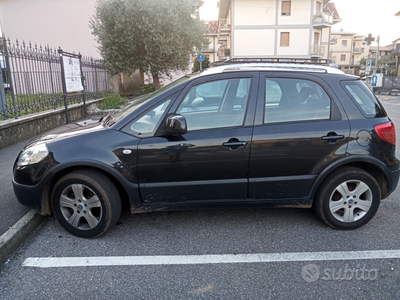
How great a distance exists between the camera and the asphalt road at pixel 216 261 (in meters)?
2.53

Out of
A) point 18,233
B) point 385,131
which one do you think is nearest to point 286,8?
point 385,131

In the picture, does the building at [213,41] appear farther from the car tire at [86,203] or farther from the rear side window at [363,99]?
the car tire at [86,203]

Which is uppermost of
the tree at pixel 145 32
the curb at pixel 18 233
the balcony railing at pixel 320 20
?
the balcony railing at pixel 320 20

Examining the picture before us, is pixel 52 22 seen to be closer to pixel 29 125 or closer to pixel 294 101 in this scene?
pixel 29 125

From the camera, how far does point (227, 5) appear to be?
40.5m

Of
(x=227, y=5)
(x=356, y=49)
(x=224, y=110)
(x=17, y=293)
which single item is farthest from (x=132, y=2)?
(x=356, y=49)

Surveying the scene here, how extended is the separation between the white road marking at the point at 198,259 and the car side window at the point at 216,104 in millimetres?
1249

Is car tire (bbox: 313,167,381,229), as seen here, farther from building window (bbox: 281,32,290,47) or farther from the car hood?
building window (bbox: 281,32,290,47)

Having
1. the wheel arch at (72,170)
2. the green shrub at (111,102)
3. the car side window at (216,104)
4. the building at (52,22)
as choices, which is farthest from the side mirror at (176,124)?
the building at (52,22)

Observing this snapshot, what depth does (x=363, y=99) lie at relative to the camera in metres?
3.41

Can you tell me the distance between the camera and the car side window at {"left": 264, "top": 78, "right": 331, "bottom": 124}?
130 inches

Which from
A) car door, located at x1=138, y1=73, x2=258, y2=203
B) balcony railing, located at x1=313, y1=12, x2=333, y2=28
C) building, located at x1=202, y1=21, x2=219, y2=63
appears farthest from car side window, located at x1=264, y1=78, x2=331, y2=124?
building, located at x1=202, y1=21, x2=219, y2=63

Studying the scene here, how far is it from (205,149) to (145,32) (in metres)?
13.3

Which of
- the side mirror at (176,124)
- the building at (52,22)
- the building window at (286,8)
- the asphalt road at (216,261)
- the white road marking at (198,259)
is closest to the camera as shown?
the asphalt road at (216,261)
